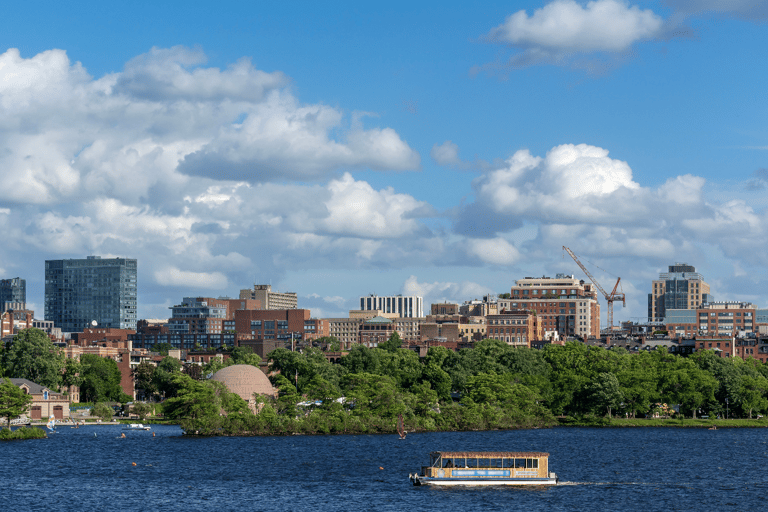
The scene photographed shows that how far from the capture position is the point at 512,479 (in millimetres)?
105500

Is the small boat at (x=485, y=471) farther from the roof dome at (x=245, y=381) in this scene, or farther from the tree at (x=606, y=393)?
the roof dome at (x=245, y=381)

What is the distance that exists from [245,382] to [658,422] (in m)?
71.5

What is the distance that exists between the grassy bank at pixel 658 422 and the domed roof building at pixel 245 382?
2048 inches

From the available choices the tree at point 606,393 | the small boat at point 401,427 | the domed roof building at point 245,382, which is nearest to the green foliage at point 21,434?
the domed roof building at point 245,382

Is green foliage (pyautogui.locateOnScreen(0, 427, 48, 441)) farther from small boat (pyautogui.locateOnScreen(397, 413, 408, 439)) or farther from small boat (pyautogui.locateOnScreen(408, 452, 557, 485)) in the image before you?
small boat (pyautogui.locateOnScreen(408, 452, 557, 485))

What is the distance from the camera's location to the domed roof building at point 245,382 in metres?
185

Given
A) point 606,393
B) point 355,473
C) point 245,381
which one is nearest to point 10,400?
point 245,381

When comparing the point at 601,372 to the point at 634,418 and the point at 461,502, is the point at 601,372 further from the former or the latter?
the point at 461,502

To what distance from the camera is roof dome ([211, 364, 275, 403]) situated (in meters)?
186

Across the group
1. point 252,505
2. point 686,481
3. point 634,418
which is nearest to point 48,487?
point 252,505

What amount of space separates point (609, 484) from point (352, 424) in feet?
212

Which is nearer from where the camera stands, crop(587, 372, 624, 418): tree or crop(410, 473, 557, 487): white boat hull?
crop(410, 473, 557, 487): white boat hull

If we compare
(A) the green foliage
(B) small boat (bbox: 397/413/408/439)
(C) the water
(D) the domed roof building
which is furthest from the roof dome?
(A) the green foliage

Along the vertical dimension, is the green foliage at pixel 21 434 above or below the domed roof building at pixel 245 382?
below
